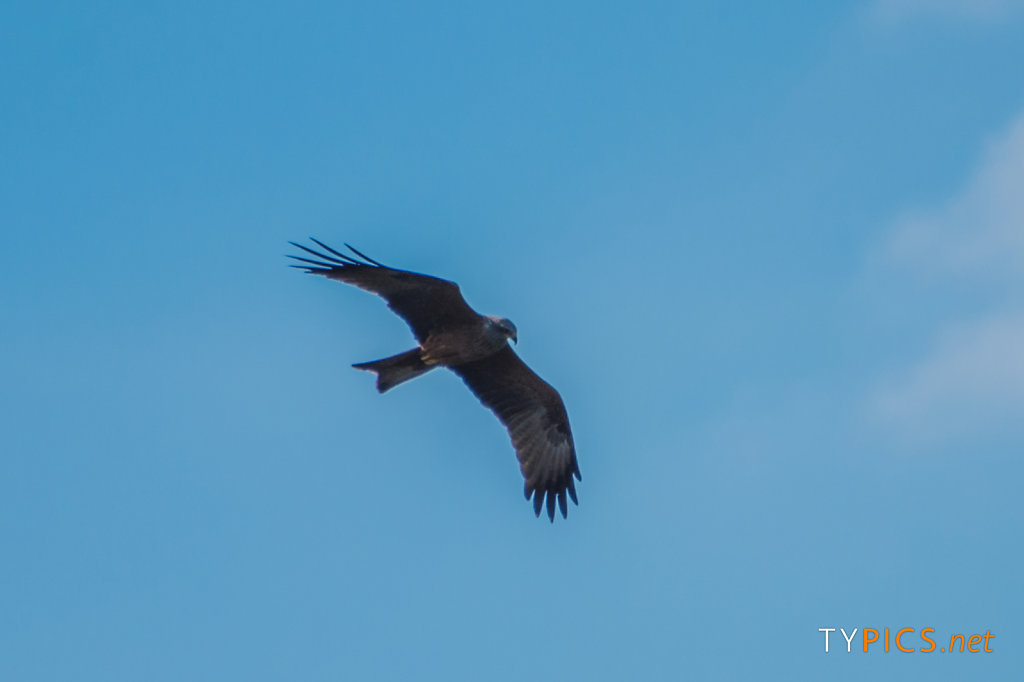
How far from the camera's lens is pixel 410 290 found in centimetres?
1252

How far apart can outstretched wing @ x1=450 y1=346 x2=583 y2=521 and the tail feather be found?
3.49ft

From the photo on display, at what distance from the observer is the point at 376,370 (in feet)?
41.3

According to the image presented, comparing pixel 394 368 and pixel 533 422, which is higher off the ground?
pixel 533 422

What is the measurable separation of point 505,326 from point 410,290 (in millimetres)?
997

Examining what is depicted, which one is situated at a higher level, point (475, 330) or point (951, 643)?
point (475, 330)

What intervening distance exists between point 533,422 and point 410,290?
234 cm

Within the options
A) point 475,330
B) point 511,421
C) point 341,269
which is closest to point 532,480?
point 511,421

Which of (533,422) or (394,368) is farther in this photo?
(533,422)

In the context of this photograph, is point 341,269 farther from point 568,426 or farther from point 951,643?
point 951,643

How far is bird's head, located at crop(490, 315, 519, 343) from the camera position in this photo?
12727mm

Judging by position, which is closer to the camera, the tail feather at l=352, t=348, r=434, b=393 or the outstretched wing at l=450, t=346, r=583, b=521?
the tail feather at l=352, t=348, r=434, b=393

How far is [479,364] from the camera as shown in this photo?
13.7m

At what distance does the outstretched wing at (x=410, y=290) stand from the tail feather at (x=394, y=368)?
0.22 m

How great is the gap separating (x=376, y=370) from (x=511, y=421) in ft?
6.33
